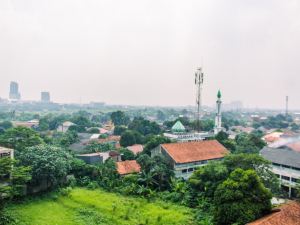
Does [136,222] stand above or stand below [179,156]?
below

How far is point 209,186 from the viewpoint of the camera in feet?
98.0

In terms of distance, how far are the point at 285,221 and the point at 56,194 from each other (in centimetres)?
1889

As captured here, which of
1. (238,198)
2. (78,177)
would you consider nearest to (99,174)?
(78,177)

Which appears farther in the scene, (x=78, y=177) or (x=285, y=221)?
(x=78, y=177)

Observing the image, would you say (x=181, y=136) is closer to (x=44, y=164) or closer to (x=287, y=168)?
(x=287, y=168)

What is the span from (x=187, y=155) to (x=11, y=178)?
21.1m

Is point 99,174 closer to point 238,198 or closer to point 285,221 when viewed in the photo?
point 238,198

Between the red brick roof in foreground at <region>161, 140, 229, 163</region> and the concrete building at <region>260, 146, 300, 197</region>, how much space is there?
6.01 m

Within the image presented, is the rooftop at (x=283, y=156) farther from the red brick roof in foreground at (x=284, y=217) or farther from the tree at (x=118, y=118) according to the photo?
the tree at (x=118, y=118)

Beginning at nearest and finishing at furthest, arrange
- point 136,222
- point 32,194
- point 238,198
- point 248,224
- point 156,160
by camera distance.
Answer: point 248,224, point 238,198, point 136,222, point 32,194, point 156,160

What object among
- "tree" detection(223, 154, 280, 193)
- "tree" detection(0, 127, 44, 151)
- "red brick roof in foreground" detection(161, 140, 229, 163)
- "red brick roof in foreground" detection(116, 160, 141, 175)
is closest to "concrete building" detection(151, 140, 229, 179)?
"red brick roof in foreground" detection(161, 140, 229, 163)

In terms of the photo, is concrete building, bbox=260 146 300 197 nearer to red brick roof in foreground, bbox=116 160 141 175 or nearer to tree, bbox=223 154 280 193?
tree, bbox=223 154 280 193

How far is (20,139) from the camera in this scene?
37.5 m

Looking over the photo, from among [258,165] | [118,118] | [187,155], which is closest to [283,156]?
[258,165]
